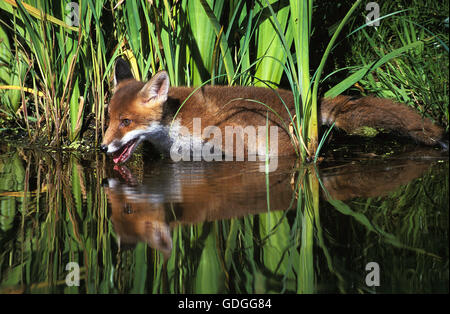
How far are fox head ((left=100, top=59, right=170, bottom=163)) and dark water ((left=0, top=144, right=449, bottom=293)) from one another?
0.69 meters

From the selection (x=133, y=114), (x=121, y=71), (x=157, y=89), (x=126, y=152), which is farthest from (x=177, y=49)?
(x=126, y=152)

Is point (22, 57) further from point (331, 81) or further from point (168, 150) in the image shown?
point (331, 81)

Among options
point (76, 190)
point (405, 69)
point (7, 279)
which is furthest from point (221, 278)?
point (405, 69)

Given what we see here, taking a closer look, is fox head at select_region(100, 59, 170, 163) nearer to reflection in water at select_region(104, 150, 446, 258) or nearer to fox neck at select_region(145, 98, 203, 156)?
fox neck at select_region(145, 98, 203, 156)

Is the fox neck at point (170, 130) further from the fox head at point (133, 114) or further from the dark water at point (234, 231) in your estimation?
the dark water at point (234, 231)

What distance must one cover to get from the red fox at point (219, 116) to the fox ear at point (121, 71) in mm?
328

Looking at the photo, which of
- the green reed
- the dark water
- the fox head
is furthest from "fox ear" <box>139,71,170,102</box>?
the dark water

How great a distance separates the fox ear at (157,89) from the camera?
4855 millimetres

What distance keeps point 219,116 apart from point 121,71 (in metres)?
1.26

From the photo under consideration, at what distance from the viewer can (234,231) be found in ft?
9.68

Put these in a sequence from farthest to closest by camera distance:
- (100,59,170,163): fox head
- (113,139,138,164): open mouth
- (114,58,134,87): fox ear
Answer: (114,58,134,87): fox ear, (113,139,138,164): open mouth, (100,59,170,163): fox head

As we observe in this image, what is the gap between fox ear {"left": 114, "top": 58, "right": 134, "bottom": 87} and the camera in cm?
550

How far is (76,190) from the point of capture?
3986 millimetres

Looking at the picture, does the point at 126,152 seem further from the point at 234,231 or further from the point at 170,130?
the point at 234,231
